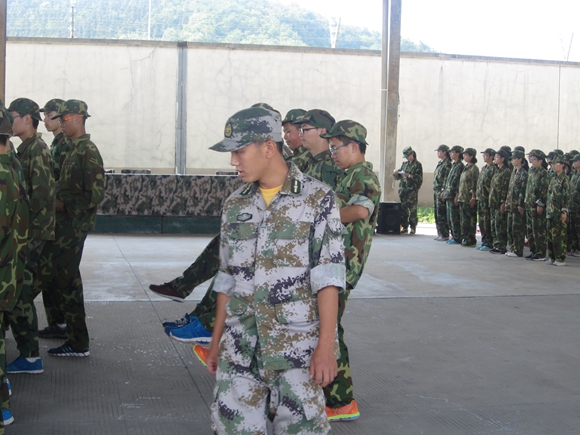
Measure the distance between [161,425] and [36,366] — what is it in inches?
51.5

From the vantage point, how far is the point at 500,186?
13047 millimetres

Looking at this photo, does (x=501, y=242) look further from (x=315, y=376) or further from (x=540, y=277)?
(x=315, y=376)

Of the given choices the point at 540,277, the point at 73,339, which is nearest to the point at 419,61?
the point at 540,277

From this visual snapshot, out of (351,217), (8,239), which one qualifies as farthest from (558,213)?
(8,239)

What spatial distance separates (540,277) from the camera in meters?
9.91

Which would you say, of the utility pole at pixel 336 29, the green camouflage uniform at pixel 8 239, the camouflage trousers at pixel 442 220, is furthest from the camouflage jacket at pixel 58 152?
the utility pole at pixel 336 29

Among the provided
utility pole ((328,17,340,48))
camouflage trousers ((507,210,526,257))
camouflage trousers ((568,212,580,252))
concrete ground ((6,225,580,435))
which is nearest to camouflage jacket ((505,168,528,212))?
camouflage trousers ((507,210,526,257))

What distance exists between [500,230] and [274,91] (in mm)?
11619

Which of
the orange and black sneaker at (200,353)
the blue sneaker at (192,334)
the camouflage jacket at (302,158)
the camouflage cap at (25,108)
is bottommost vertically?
the blue sneaker at (192,334)

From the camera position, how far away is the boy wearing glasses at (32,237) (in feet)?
15.6

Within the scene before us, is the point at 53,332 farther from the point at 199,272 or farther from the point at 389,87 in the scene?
the point at 389,87

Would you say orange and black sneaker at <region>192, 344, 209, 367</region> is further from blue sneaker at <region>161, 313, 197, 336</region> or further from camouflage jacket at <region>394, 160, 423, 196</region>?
camouflage jacket at <region>394, 160, 423, 196</region>

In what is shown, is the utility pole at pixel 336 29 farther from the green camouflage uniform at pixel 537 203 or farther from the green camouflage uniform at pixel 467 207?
the green camouflage uniform at pixel 537 203

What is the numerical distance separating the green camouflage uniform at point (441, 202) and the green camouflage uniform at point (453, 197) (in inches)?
13.4
